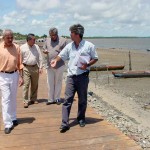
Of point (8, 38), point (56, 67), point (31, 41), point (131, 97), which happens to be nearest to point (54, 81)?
point (56, 67)

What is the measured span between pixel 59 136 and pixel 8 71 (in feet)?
4.81

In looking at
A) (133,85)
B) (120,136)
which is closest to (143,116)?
(120,136)

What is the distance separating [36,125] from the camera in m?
6.16

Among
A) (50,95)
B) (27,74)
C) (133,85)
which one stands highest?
(27,74)

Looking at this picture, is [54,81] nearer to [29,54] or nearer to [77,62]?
[29,54]

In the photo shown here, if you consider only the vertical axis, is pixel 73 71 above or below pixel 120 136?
above

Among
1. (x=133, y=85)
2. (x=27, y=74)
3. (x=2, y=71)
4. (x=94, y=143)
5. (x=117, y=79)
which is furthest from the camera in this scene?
(x=117, y=79)

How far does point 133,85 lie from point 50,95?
34.2 ft

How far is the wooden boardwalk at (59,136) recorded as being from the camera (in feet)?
16.6

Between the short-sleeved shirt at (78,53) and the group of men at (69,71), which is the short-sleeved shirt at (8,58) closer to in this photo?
the group of men at (69,71)

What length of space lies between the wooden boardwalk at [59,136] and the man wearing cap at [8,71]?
364 millimetres

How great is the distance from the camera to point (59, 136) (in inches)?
218

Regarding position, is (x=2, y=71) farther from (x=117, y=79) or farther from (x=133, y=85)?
(x=117, y=79)

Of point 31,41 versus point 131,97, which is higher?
point 31,41
